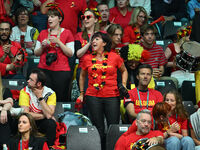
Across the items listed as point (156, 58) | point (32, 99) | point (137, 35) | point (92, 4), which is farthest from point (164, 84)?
point (92, 4)

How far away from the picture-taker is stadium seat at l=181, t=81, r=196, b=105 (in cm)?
832

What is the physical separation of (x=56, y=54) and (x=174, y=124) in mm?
2089

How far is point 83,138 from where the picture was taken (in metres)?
6.77

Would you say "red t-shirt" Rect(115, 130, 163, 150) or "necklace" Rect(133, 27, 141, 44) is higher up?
"necklace" Rect(133, 27, 141, 44)

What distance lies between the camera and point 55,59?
7.70m

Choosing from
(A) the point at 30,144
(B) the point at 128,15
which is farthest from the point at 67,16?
(A) the point at 30,144

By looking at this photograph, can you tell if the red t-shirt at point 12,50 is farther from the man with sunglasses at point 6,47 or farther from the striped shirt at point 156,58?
the striped shirt at point 156,58

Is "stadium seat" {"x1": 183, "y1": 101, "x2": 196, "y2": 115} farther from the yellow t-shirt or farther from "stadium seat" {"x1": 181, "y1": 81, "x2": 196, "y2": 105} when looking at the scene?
the yellow t-shirt

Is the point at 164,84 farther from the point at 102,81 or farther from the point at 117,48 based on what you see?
the point at 102,81

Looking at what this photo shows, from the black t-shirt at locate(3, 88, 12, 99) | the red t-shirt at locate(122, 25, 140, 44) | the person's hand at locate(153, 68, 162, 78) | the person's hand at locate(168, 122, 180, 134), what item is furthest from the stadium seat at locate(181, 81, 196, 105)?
the black t-shirt at locate(3, 88, 12, 99)

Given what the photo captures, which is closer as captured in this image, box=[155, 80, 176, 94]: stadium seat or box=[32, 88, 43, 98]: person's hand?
box=[32, 88, 43, 98]: person's hand

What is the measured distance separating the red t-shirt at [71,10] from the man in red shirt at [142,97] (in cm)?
209

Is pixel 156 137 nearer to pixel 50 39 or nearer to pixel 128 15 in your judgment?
pixel 50 39

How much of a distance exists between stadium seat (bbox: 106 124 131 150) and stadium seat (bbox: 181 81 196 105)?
1874mm
